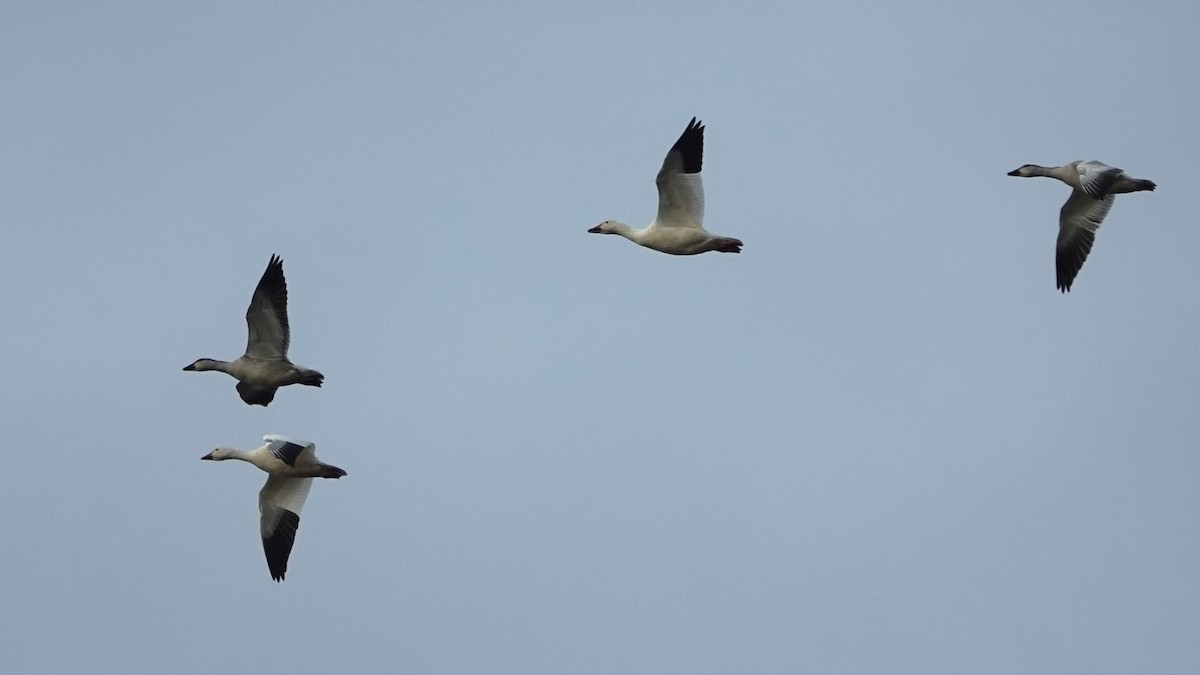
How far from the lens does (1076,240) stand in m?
19.9

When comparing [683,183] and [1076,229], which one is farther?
[1076,229]

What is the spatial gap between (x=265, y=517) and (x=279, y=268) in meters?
2.93

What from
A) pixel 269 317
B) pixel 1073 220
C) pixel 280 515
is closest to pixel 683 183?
pixel 269 317

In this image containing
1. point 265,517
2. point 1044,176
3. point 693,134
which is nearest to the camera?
point 693,134

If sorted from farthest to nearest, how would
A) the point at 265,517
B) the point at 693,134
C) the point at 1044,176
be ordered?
1. the point at 1044,176
2. the point at 265,517
3. the point at 693,134

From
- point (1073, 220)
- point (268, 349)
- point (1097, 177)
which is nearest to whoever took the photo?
point (268, 349)

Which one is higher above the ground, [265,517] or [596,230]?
[596,230]

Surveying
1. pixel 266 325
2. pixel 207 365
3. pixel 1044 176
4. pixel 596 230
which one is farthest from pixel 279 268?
pixel 1044 176

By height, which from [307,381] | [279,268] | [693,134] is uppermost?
[693,134]

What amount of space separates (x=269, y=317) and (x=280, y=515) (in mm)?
2353

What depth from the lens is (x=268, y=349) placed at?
17672mm

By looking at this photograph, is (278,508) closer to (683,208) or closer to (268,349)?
(268,349)

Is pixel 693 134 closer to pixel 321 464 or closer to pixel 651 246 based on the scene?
pixel 651 246

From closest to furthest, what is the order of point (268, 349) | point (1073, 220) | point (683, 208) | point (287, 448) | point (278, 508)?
1. point (287, 448)
2. point (683, 208)
3. point (268, 349)
4. point (278, 508)
5. point (1073, 220)
